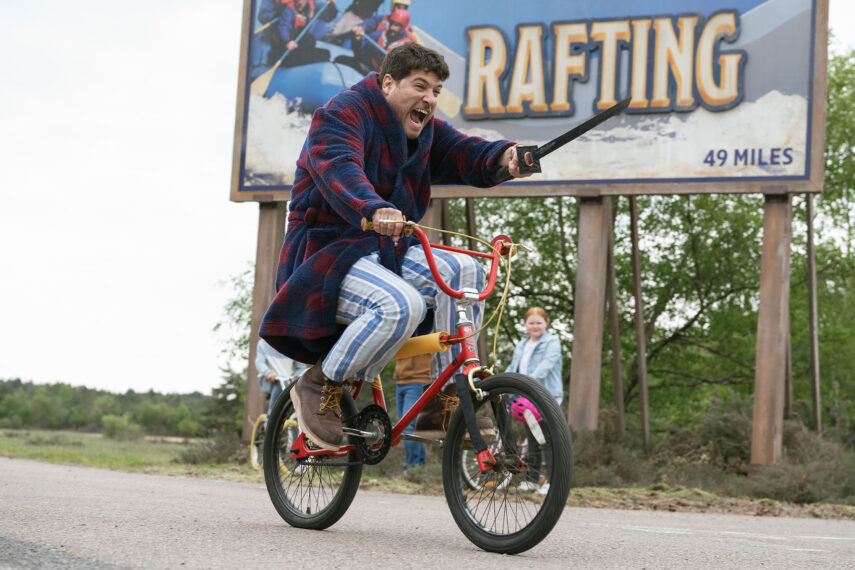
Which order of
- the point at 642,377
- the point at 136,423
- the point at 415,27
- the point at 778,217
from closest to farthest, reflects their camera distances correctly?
1. the point at 778,217
2. the point at 415,27
3. the point at 642,377
4. the point at 136,423

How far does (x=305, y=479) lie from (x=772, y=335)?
7.80 meters

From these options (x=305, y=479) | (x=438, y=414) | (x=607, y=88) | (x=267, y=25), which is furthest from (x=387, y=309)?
A: (x=267, y=25)

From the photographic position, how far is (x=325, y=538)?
12.8ft

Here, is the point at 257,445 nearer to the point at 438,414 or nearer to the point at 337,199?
the point at 438,414

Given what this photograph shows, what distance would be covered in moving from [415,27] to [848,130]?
55.6ft

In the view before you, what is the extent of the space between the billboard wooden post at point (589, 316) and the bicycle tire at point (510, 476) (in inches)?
306

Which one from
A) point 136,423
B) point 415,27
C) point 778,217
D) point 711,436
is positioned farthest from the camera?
point 136,423

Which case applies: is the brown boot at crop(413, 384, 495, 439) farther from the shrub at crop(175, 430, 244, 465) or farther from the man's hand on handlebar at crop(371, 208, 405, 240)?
the shrub at crop(175, 430, 244, 465)

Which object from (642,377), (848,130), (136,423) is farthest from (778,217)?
(136,423)

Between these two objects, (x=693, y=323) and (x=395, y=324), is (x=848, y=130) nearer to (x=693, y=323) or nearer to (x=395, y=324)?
(x=693, y=323)

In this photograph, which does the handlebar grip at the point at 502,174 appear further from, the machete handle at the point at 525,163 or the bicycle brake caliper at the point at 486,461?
the bicycle brake caliper at the point at 486,461

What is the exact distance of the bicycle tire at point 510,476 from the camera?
3430 millimetres

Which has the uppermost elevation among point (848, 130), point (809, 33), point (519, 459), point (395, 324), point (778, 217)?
point (848, 130)

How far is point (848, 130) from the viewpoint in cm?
2634
